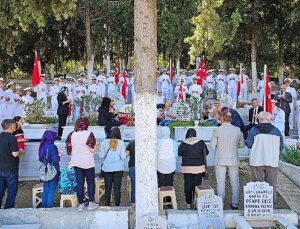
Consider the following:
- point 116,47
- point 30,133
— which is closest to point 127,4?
point 116,47

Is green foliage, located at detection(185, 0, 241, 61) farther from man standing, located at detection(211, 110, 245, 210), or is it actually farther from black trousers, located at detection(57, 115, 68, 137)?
man standing, located at detection(211, 110, 245, 210)

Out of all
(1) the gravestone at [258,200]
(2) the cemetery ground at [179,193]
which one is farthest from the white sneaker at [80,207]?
(1) the gravestone at [258,200]

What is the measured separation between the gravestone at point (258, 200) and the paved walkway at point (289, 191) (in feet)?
3.00

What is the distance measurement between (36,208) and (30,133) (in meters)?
6.36

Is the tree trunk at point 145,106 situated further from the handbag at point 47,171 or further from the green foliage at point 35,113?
the green foliage at point 35,113

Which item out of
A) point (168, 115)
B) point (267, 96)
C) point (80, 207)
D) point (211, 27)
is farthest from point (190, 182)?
point (211, 27)

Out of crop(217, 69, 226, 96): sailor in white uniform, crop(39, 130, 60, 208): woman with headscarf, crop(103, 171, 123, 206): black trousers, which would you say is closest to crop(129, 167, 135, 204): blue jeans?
crop(103, 171, 123, 206): black trousers

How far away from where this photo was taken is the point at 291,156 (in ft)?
37.8

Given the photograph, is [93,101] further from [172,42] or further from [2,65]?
[2,65]

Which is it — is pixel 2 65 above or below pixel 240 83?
above

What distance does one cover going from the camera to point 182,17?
3253 cm

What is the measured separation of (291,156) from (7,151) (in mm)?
6157

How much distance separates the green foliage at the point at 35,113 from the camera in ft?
50.4

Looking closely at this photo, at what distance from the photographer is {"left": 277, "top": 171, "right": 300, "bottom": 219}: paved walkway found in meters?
9.19
